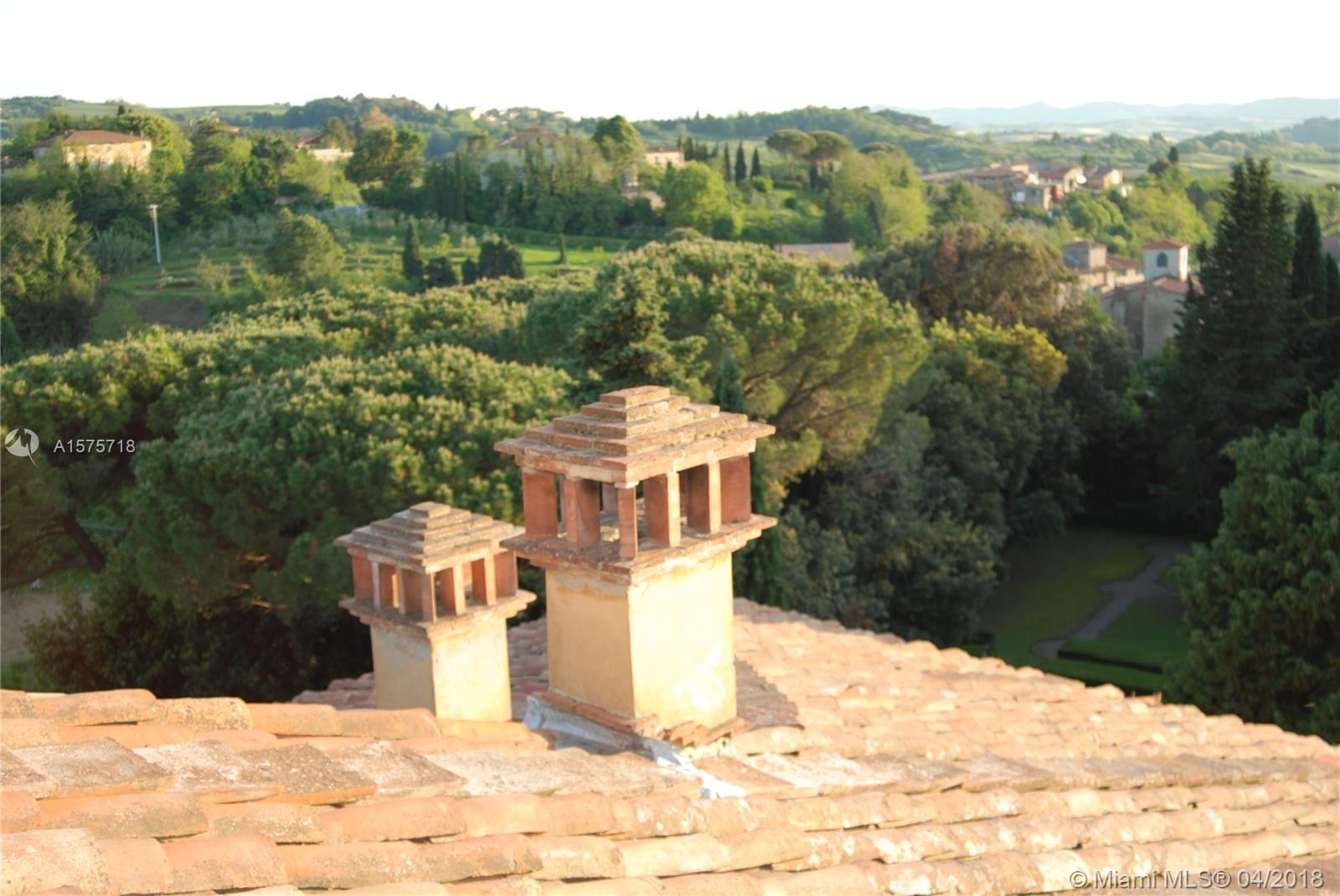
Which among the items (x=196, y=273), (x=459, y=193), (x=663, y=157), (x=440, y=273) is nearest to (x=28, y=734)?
(x=196, y=273)

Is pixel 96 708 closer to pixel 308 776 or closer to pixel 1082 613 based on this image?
pixel 308 776

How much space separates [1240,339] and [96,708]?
96.1 feet

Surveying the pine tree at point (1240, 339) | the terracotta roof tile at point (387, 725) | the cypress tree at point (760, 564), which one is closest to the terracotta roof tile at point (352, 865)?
the terracotta roof tile at point (387, 725)

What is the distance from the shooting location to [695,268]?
79.8ft

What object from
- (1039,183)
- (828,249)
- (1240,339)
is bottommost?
(1240,339)

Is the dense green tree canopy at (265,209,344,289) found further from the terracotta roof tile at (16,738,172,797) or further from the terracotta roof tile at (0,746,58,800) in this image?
the terracotta roof tile at (0,746,58,800)

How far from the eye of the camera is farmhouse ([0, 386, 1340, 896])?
3.27 m

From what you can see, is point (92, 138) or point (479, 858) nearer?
point (479, 858)

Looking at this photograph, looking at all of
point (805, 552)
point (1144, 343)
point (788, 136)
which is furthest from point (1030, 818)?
point (788, 136)

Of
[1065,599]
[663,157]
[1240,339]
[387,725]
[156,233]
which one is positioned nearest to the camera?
[387,725]

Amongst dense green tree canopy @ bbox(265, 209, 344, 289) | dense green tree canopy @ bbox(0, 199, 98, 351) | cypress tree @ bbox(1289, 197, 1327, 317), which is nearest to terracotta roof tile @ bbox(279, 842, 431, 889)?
dense green tree canopy @ bbox(0, 199, 98, 351)

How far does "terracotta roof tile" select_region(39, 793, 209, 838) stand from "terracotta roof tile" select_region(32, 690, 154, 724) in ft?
3.76

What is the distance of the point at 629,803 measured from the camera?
432 cm

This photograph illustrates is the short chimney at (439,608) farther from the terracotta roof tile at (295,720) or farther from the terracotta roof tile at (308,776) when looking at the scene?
the terracotta roof tile at (308,776)
